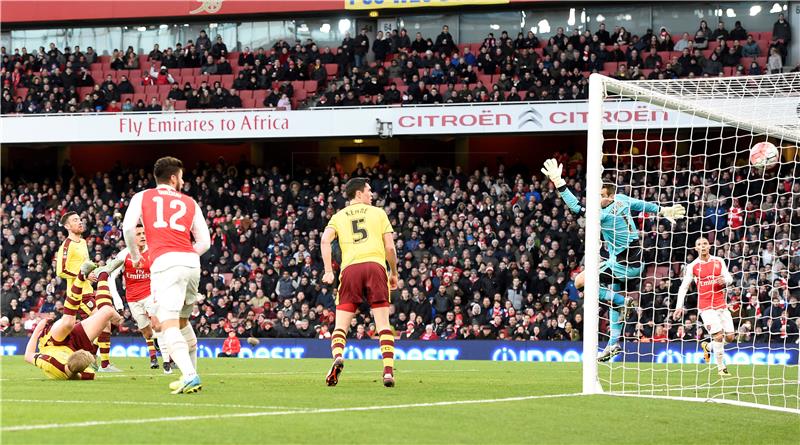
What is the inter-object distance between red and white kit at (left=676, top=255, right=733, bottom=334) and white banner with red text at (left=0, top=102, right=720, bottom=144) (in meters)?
14.0

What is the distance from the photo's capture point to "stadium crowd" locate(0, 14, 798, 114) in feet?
111

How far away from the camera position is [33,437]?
696 centimetres

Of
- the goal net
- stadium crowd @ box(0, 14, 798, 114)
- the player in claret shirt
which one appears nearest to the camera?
the goal net

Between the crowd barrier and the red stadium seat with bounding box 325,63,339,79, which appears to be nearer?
the crowd barrier

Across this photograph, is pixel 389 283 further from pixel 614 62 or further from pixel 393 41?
pixel 393 41

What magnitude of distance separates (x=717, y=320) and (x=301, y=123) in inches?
806

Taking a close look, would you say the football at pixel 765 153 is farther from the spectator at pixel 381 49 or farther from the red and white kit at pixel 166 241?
the spectator at pixel 381 49

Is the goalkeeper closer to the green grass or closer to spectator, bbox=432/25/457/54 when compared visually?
the green grass

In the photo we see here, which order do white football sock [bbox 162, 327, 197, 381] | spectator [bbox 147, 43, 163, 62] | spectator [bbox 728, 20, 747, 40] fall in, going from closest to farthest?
white football sock [bbox 162, 327, 197, 381] → spectator [bbox 728, 20, 747, 40] → spectator [bbox 147, 43, 163, 62]

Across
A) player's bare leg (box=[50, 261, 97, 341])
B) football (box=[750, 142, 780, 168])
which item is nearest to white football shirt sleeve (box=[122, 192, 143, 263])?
player's bare leg (box=[50, 261, 97, 341])

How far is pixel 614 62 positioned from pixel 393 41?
7509mm

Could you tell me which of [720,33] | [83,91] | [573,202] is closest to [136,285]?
[573,202]

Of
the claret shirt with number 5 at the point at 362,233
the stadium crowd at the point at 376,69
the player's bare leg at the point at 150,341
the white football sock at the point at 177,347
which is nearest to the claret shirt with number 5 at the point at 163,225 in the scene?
the white football sock at the point at 177,347

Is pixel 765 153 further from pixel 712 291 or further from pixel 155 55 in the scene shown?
pixel 155 55
